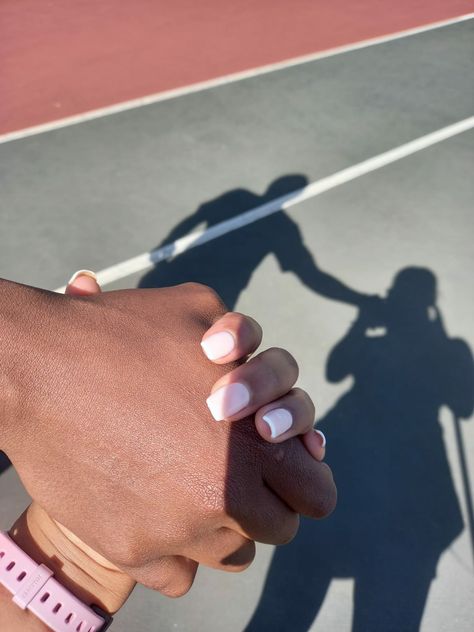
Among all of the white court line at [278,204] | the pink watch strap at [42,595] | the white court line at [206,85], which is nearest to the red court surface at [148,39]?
the white court line at [206,85]

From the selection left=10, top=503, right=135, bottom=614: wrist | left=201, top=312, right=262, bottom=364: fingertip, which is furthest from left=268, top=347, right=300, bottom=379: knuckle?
left=10, top=503, right=135, bottom=614: wrist

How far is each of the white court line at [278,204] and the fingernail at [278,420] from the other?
3.32 metres

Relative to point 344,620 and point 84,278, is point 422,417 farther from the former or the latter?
point 84,278

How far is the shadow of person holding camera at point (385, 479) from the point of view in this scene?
9.32 feet

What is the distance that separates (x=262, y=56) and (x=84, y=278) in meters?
7.51

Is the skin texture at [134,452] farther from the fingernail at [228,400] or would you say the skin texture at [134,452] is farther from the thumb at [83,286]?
the thumb at [83,286]

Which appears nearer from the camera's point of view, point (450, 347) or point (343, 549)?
point (343, 549)

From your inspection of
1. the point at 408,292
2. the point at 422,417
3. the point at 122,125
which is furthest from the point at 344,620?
the point at 122,125

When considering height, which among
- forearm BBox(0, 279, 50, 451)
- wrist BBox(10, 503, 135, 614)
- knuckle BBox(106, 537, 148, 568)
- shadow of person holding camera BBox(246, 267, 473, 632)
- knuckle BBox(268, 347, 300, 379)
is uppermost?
forearm BBox(0, 279, 50, 451)

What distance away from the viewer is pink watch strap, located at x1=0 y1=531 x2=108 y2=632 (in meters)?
1.33

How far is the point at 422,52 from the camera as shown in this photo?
27.7ft

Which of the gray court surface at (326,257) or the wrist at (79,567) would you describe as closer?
the wrist at (79,567)

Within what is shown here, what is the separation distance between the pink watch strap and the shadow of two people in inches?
64.8

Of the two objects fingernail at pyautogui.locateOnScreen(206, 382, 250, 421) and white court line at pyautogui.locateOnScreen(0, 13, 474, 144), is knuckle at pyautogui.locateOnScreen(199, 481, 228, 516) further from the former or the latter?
white court line at pyautogui.locateOnScreen(0, 13, 474, 144)
